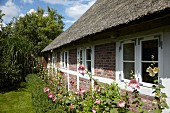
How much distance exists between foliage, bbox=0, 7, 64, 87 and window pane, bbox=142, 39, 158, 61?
11856mm

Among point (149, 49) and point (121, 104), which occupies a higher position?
point (149, 49)

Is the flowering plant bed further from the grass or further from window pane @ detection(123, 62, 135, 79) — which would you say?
the grass

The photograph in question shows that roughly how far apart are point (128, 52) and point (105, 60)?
121 centimetres

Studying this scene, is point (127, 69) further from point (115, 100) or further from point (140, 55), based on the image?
point (115, 100)

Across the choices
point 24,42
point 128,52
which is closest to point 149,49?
point 128,52

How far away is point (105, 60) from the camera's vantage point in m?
6.24

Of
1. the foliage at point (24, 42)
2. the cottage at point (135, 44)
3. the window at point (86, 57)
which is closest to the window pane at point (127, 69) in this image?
the cottage at point (135, 44)

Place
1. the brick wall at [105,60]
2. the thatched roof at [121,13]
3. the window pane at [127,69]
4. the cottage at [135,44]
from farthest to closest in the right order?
the brick wall at [105,60], the window pane at [127,69], the cottage at [135,44], the thatched roof at [121,13]

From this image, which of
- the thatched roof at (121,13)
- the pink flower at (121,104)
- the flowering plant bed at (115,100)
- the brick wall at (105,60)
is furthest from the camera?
the brick wall at (105,60)

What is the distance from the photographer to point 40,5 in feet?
132

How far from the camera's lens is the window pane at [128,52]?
16.3 feet

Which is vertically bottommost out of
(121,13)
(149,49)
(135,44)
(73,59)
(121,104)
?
(121,104)

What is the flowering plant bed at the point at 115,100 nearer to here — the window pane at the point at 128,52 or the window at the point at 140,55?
the window at the point at 140,55

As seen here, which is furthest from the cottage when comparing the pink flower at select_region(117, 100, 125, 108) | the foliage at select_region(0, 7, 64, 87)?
the foliage at select_region(0, 7, 64, 87)
